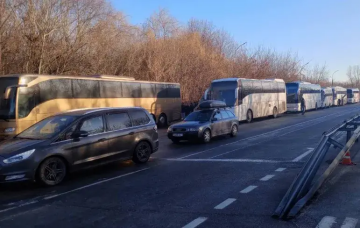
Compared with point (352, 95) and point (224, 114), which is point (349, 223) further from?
point (352, 95)

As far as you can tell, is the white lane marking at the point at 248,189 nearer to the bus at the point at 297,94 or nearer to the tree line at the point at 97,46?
the tree line at the point at 97,46

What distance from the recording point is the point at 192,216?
18.5 ft

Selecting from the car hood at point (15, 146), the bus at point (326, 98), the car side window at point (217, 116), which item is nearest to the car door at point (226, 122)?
the car side window at point (217, 116)

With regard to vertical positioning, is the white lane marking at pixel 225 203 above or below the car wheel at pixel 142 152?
below

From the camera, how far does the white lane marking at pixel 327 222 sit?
5057mm

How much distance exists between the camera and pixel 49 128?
8.77 m

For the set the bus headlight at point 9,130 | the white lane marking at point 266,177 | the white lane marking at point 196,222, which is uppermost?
the bus headlight at point 9,130

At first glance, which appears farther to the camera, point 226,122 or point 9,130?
point 226,122

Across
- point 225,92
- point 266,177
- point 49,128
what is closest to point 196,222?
point 266,177

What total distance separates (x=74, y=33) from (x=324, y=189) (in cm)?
2210

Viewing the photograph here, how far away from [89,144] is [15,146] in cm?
171

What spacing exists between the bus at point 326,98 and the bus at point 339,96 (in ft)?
8.32

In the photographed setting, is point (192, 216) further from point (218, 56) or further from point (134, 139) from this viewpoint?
point (218, 56)

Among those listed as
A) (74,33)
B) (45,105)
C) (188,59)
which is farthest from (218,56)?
(45,105)
